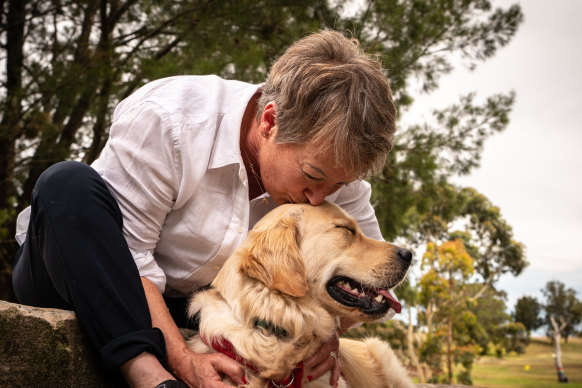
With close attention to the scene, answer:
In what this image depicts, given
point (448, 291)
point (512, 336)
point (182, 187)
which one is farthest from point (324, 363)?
point (512, 336)

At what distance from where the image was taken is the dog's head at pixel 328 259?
7.34ft

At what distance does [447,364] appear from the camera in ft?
33.3

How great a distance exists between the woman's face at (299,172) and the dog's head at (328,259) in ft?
0.25

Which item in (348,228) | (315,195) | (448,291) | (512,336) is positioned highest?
(315,195)

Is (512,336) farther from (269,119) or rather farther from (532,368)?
(269,119)

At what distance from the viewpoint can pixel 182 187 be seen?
231cm

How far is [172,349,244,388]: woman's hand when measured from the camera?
6.59ft

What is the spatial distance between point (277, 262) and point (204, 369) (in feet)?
1.66

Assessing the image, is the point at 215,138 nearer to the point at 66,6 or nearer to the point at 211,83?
the point at 211,83

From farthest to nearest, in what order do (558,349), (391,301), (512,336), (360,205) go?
(512,336)
(558,349)
(360,205)
(391,301)

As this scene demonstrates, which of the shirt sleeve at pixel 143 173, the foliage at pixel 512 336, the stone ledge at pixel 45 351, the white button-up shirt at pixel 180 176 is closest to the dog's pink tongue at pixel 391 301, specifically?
the white button-up shirt at pixel 180 176

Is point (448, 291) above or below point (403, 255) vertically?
below

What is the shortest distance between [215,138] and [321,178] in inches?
21.3

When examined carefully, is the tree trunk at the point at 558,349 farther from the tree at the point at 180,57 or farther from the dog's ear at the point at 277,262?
the dog's ear at the point at 277,262
